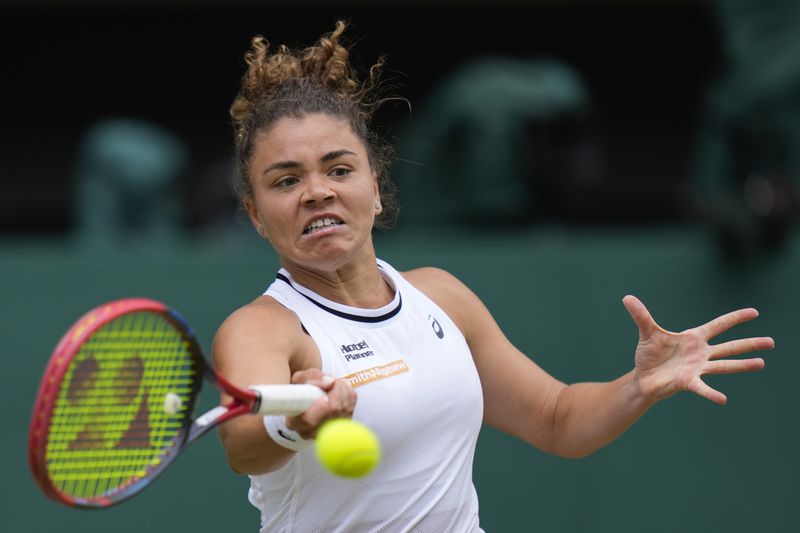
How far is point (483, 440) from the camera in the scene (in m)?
5.12

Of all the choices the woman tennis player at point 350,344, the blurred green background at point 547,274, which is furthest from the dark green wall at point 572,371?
the woman tennis player at point 350,344

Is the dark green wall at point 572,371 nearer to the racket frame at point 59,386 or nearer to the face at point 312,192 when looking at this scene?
the face at point 312,192

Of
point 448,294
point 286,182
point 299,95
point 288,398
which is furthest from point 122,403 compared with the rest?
point 448,294

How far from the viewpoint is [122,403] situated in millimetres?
2334

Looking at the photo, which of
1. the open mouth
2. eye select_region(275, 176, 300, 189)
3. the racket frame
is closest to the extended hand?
the open mouth

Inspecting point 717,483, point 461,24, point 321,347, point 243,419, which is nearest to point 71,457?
point 243,419

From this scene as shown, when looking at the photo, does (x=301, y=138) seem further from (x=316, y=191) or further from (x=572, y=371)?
(x=572, y=371)

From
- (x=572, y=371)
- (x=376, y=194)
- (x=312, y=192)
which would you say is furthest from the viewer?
(x=572, y=371)

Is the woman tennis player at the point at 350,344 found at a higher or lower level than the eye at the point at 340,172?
lower

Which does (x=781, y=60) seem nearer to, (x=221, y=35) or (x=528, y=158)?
(x=528, y=158)

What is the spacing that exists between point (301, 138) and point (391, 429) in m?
0.63

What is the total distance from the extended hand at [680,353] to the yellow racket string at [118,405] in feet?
3.14

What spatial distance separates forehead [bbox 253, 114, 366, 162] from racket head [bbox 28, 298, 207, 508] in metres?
0.47

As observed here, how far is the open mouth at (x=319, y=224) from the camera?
259cm
